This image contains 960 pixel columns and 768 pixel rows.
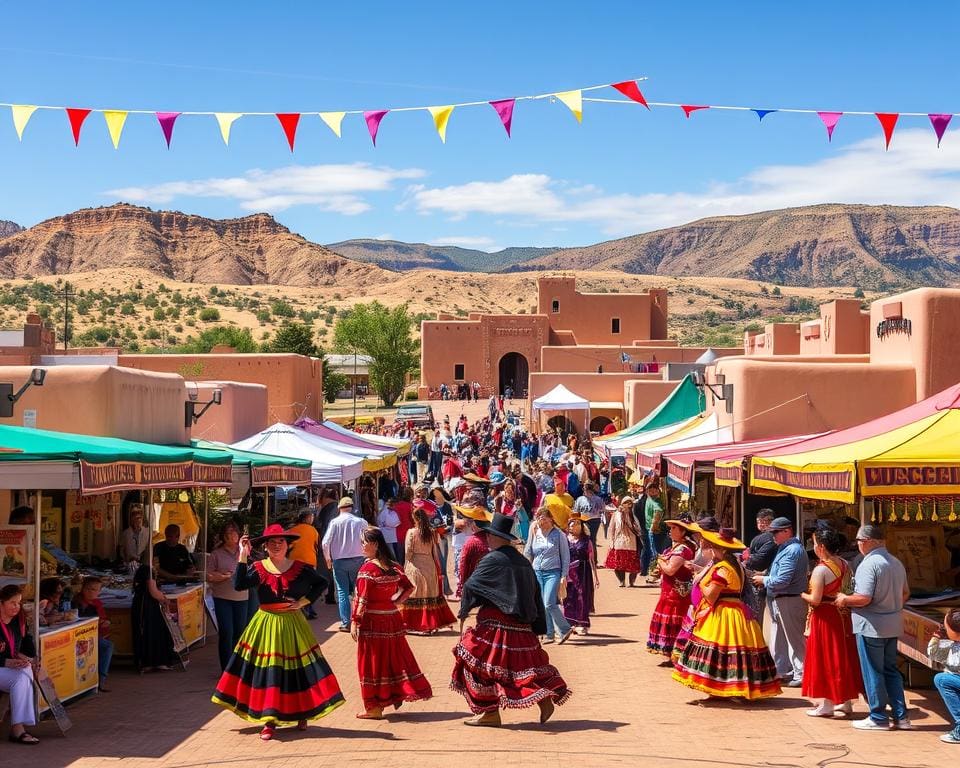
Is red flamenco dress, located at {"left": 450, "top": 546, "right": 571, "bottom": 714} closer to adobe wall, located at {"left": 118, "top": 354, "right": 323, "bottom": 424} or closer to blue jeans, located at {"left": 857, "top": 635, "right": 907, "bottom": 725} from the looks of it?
blue jeans, located at {"left": 857, "top": 635, "right": 907, "bottom": 725}

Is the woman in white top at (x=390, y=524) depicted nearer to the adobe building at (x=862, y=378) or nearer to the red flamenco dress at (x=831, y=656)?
the adobe building at (x=862, y=378)

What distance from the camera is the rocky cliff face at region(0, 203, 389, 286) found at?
16762 cm

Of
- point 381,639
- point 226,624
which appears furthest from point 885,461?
point 226,624

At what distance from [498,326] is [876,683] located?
199 ft

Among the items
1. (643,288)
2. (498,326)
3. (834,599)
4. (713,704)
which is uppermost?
(643,288)

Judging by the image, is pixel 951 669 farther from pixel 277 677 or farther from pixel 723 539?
pixel 277 677

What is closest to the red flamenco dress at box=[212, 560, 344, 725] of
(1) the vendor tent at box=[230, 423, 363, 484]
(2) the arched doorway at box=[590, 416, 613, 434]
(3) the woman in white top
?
(3) the woman in white top

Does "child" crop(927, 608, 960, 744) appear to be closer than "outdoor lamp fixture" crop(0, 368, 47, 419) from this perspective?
Yes

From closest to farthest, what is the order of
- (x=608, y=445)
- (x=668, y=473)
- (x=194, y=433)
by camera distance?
(x=668, y=473) → (x=194, y=433) → (x=608, y=445)

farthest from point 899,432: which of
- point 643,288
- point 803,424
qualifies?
point 643,288

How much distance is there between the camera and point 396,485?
2620 cm

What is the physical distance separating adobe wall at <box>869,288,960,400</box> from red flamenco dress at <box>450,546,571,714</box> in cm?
855

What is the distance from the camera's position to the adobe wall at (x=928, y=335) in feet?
49.4

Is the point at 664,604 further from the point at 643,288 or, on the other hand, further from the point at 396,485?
the point at 643,288
